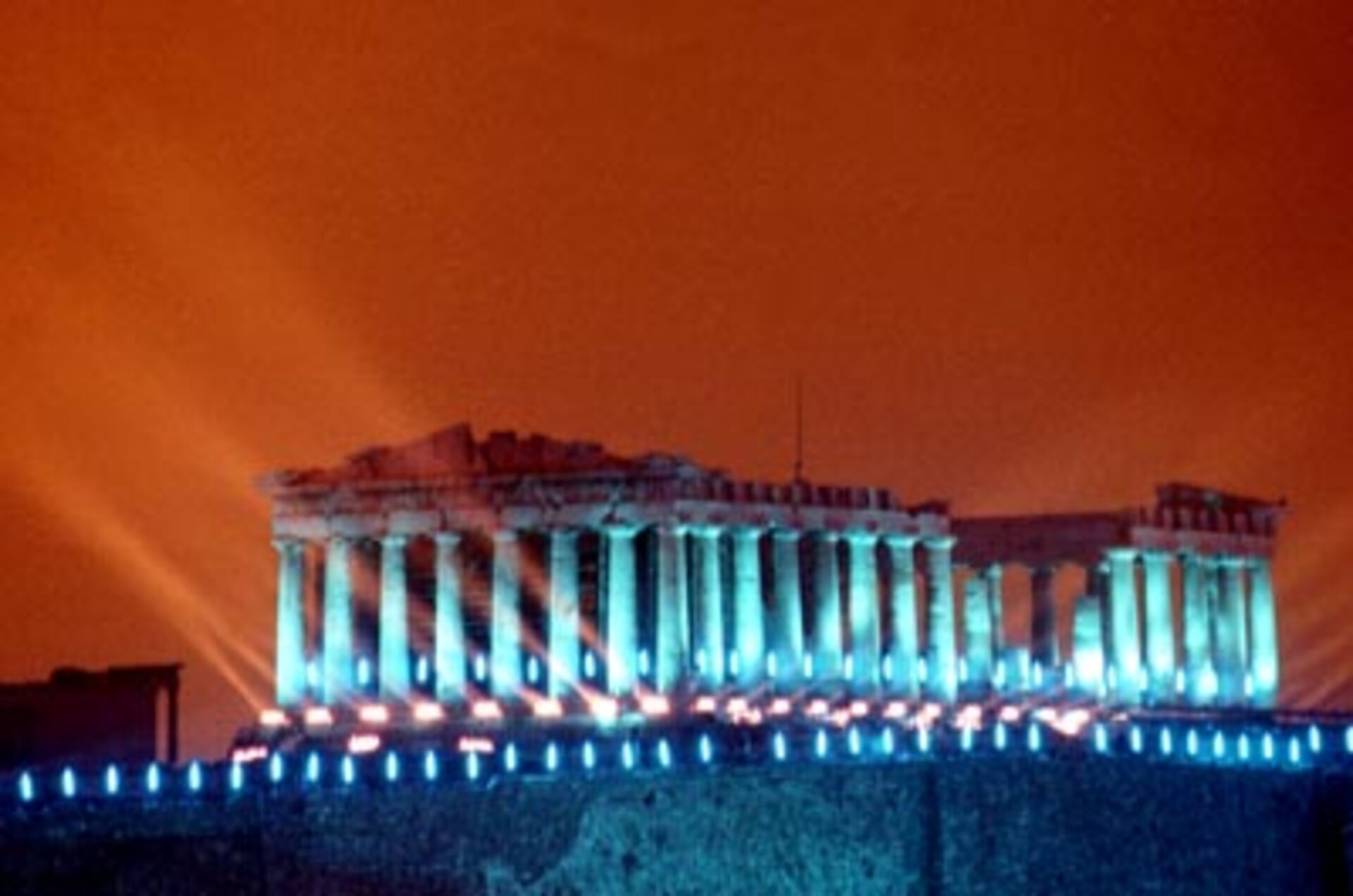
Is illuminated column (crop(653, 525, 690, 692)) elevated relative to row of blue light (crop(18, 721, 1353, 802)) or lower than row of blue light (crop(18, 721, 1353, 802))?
elevated

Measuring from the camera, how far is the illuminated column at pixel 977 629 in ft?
343

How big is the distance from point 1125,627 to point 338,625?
88.1ft

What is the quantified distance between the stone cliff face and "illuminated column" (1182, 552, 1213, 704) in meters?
38.3

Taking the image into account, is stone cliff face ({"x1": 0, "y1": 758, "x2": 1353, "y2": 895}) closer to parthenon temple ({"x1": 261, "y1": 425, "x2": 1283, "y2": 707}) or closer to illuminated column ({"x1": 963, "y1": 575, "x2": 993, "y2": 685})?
parthenon temple ({"x1": 261, "y1": 425, "x2": 1283, "y2": 707})

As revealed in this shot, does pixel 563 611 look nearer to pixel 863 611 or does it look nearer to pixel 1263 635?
pixel 863 611

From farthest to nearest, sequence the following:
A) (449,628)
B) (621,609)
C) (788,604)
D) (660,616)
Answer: (788,604)
(449,628)
(621,609)
(660,616)

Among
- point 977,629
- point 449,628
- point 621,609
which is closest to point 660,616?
point 621,609

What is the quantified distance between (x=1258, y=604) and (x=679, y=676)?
2499cm

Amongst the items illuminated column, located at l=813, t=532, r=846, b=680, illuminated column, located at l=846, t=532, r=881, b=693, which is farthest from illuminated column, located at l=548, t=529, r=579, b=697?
illuminated column, located at l=846, t=532, r=881, b=693

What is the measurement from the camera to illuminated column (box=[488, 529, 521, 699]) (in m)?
94.9

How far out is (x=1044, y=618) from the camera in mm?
109438

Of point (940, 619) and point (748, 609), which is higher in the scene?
point (940, 619)

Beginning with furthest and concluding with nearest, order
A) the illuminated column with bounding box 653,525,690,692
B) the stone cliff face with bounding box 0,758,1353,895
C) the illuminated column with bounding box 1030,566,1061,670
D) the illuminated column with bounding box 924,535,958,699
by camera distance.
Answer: the illuminated column with bounding box 1030,566,1061,670
the illuminated column with bounding box 924,535,958,699
the illuminated column with bounding box 653,525,690,692
the stone cliff face with bounding box 0,758,1353,895

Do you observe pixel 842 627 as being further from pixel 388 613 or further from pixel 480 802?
pixel 480 802
